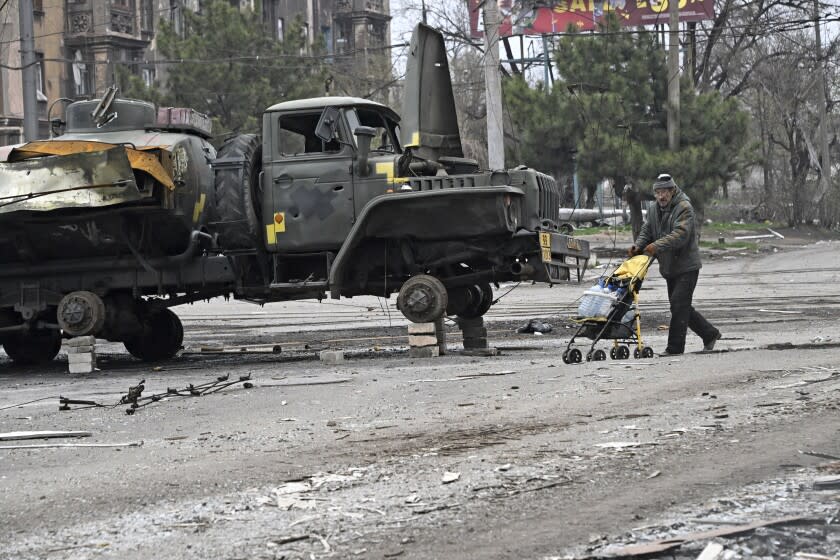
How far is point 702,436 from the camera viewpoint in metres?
7.68

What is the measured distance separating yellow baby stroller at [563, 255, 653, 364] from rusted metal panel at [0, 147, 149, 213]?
5119 mm

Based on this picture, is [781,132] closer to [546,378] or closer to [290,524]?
[546,378]

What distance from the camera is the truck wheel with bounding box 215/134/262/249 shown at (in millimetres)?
14727

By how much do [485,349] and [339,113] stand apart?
314 centimetres

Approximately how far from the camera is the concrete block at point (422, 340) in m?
14.0

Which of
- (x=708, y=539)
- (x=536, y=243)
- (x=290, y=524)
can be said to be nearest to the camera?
(x=708, y=539)

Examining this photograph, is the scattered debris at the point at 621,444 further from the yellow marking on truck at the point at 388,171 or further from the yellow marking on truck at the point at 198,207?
the yellow marking on truck at the point at 198,207

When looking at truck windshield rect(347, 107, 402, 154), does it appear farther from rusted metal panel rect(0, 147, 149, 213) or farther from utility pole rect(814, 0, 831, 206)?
utility pole rect(814, 0, 831, 206)

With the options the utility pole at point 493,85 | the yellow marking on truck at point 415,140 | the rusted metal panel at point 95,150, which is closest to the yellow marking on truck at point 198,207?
the rusted metal panel at point 95,150

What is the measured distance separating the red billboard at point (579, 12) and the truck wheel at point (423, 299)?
3709 cm

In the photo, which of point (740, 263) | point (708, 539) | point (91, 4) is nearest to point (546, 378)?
point (708, 539)

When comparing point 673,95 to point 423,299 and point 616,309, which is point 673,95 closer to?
point 423,299

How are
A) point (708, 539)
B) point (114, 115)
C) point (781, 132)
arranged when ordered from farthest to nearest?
point (781, 132) → point (114, 115) → point (708, 539)

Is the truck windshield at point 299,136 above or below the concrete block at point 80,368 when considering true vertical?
above
